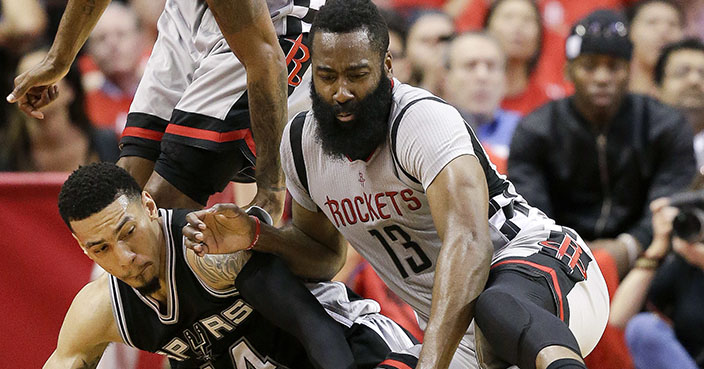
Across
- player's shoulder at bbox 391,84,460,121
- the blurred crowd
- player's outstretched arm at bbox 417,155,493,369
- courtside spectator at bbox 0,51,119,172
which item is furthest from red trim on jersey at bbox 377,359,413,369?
courtside spectator at bbox 0,51,119,172

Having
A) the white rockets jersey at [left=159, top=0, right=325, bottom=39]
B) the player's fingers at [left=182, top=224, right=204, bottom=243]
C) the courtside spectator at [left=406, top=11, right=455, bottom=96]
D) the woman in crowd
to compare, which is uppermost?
the white rockets jersey at [left=159, top=0, right=325, bottom=39]

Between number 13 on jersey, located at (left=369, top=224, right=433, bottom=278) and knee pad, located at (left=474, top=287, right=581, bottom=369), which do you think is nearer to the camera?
knee pad, located at (left=474, top=287, right=581, bottom=369)

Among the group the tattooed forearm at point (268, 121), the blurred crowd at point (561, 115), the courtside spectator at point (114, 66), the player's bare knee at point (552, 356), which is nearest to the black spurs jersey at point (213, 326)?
the tattooed forearm at point (268, 121)

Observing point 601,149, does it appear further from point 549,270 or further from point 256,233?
point 256,233

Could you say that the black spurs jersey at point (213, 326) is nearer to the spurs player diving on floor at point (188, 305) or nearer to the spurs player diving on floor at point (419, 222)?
the spurs player diving on floor at point (188, 305)

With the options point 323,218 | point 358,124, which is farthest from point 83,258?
point 358,124

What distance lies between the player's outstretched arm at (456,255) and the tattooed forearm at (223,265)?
0.68 meters

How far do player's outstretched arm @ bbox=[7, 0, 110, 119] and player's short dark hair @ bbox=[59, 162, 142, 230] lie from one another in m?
0.58

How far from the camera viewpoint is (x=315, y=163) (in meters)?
3.42

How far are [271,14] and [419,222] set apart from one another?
98 cm

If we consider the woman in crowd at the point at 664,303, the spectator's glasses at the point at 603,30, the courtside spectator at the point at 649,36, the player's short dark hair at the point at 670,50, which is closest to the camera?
the woman in crowd at the point at 664,303

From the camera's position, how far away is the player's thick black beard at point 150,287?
340 cm

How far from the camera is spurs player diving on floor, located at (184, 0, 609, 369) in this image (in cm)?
292

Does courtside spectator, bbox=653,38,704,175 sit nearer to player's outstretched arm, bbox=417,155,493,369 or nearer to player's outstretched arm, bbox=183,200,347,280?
player's outstretched arm, bbox=183,200,347,280
